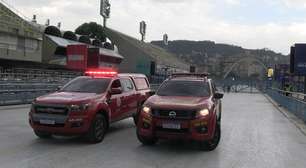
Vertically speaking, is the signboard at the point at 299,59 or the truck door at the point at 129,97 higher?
the signboard at the point at 299,59

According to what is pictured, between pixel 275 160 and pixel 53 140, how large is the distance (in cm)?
517

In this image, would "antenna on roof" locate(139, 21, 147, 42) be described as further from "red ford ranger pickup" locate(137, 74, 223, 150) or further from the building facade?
"red ford ranger pickup" locate(137, 74, 223, 150)

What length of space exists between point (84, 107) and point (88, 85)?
1.70 metres

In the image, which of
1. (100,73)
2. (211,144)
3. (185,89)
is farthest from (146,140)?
(100,73)

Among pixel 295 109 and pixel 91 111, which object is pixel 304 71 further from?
pixel 91 111

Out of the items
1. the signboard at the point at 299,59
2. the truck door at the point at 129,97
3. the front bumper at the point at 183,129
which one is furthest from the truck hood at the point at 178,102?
the signboard at the point at 299,59

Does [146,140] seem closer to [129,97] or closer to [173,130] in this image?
[173,130]

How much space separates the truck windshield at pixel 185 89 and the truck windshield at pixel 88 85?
151 cm

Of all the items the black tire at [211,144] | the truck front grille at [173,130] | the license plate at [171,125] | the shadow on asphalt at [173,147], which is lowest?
the shadow on asphalt at [173,147]

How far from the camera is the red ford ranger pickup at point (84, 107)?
10.2 metres

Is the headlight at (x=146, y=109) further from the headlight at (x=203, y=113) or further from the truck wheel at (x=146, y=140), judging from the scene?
the headlight at (x=203, y=113)

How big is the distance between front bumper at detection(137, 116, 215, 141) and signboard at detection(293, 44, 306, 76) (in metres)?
12.9

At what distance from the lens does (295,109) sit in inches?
862

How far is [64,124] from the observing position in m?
10.1
